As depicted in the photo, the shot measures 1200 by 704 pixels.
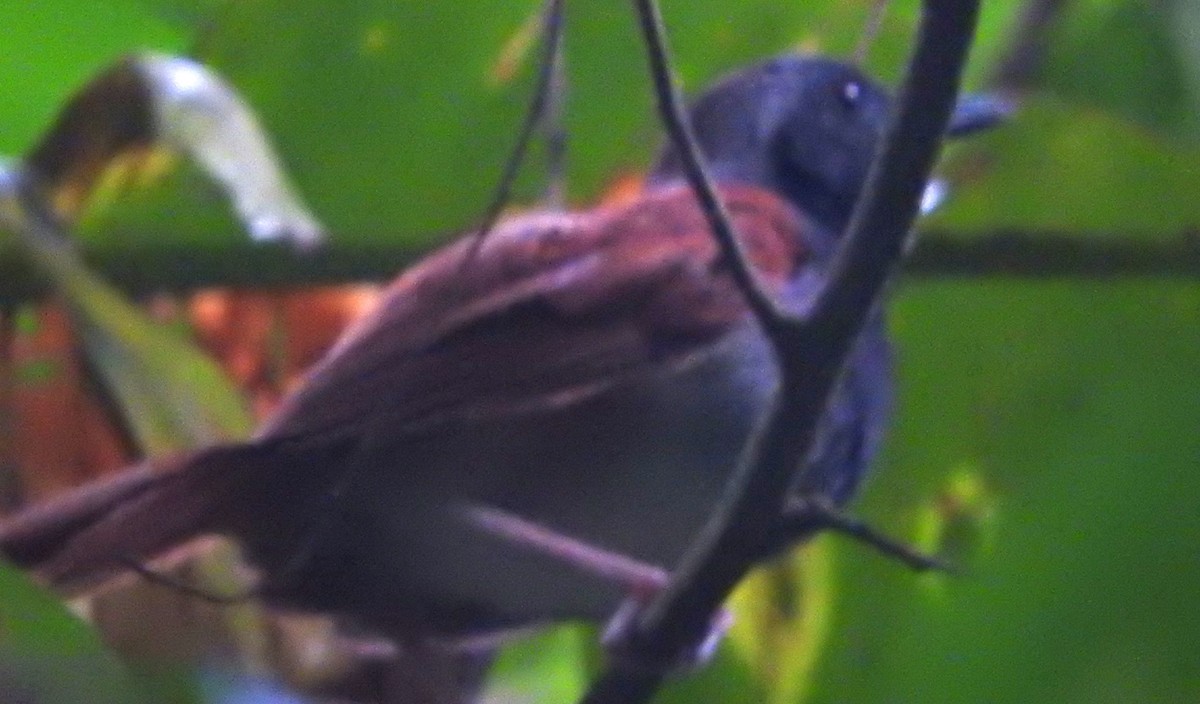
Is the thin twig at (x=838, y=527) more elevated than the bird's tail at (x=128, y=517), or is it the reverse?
the thin twig at (x=838, y=527)

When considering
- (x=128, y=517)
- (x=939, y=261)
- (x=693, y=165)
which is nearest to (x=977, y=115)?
(x=939, y=261)

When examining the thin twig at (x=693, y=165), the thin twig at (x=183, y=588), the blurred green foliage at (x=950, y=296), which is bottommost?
the blurred green foliage at (x=950, y=296)

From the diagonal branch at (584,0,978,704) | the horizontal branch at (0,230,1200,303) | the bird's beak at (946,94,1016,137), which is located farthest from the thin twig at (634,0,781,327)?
the bird's beak at (946,94,1016,137)

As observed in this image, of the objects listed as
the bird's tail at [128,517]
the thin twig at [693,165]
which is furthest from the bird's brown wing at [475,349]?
the thin twig at [693,165]

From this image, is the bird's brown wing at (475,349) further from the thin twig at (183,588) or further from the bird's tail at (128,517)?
the thin twig at (183,588)

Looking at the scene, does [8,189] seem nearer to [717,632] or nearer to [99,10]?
[99,10]
